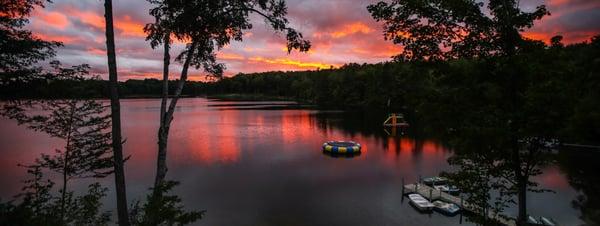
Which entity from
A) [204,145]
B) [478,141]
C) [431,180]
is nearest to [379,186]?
[431,180]

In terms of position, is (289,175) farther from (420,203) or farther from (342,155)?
(420,203)

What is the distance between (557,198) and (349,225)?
59.5 feet

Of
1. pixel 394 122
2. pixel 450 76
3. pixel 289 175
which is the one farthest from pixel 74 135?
pixel 394 122

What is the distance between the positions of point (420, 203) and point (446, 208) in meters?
1.91

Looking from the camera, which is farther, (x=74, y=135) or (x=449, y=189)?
(x=449, y=189)

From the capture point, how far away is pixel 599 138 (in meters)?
48.7

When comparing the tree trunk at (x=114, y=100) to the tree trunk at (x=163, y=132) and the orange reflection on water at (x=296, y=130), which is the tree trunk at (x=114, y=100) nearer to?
the tree trunk at (x=163, y=132)

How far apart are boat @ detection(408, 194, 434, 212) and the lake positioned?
1.62ft

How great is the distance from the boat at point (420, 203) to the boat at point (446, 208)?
16.8 inches

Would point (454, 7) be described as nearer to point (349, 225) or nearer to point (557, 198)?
point (349, 225)

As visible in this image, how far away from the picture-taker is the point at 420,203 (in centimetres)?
2973

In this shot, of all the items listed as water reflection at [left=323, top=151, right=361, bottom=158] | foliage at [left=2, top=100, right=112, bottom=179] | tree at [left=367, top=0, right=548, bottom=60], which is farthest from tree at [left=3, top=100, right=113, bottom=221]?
water reflection at [left=323, top=151, right=361, bottom=158]

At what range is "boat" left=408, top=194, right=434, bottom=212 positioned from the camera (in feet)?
95.6

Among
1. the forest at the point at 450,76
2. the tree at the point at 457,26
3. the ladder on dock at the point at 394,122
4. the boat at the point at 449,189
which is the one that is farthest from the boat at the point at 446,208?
the ladder on dock at the point at 394,122
